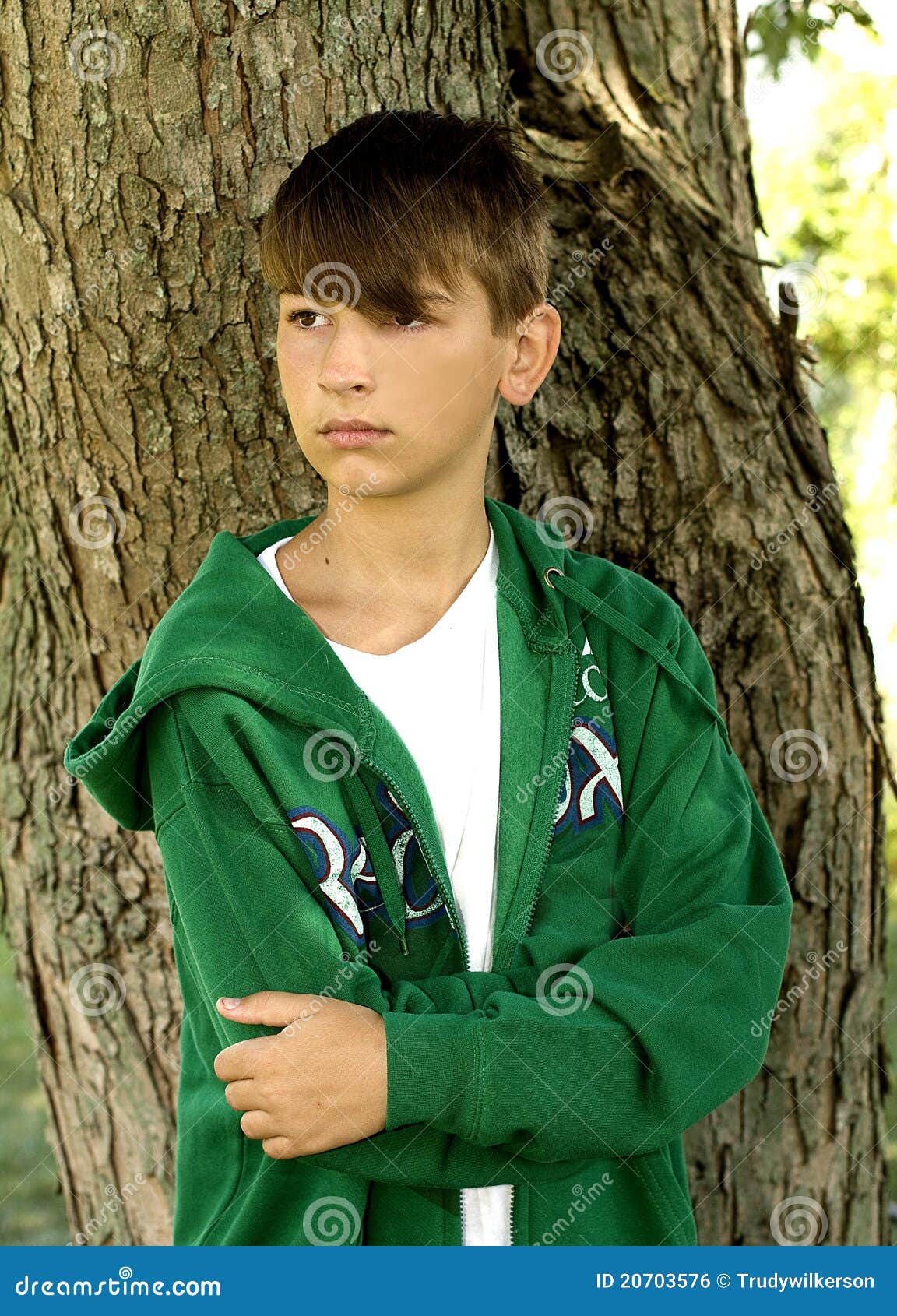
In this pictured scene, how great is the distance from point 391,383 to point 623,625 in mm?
561

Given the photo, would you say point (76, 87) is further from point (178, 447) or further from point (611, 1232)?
point (611, 1232)

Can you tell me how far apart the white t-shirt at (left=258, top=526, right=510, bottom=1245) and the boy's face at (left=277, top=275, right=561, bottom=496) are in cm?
25

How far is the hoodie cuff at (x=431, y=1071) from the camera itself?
1.72m

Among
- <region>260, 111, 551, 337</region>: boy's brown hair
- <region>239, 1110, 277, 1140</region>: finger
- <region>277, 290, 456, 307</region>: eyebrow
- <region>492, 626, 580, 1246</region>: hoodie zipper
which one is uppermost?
<region>260, 111, 551, 337</region>: boy's brown hair

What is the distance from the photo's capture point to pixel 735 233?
2.95 m

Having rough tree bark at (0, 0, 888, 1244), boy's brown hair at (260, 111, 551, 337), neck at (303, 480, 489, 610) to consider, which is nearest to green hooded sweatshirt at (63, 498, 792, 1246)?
neck at (303, 480, 489, 610)

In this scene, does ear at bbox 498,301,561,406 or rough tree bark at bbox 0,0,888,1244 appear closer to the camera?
ear at bbox 498,301,561,406

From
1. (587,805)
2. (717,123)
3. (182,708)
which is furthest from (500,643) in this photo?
(717,123)

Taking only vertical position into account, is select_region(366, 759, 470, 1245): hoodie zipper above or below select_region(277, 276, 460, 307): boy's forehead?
below

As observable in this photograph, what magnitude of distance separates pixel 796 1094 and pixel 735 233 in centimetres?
200

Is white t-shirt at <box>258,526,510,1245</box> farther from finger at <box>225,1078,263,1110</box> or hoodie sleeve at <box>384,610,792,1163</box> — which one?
finger at <box>225,1078,263,1110</box>

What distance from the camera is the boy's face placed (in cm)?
185

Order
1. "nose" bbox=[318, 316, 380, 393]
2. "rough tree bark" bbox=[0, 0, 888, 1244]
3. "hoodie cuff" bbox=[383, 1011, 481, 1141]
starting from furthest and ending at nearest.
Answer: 1. "rough tree bark" bbox=[0, 0, 888, 1244]
2. "nose" bbox=[318, 316, 380, 393]
3. "hoodie cuff" bbox=[383, 1011, 481, 1141]
